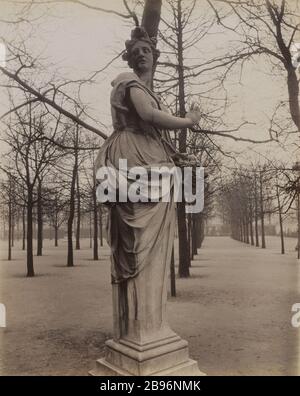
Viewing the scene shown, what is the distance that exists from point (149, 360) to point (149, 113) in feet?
5.67

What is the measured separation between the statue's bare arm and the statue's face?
0.33 meters

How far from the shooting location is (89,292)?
12.4m

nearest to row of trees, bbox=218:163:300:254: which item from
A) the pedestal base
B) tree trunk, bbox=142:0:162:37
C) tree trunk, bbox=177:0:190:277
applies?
tree trunk, bbox=177:0:190:277

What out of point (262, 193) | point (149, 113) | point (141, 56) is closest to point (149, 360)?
point (149, 113)

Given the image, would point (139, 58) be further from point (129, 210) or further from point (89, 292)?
point (89, 292)

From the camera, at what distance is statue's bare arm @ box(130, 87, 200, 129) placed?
3371 millimetres

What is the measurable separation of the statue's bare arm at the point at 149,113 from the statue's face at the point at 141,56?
0.33 metres

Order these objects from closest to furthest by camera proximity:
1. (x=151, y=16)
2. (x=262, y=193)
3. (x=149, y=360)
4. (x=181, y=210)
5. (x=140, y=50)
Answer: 1. (x=149, y=360)
2. (x=140, y=50)
3. (x=151, y=16)
4. (x=181, y=210)
5. (x=262, y=193)

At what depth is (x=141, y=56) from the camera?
12.0 feet

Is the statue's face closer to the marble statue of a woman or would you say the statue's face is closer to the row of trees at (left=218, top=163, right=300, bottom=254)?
the marble statue of a woman

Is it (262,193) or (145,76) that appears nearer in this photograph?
(145,76)

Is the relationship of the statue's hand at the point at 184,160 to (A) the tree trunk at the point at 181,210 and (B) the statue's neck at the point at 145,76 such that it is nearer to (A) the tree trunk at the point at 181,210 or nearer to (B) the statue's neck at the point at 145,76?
(B) the statue's neck at the point at 145,76

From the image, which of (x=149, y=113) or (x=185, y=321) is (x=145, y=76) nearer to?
(x=149, y=113)

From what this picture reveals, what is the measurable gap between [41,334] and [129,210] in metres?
5.16
